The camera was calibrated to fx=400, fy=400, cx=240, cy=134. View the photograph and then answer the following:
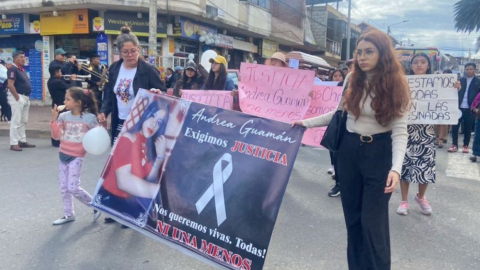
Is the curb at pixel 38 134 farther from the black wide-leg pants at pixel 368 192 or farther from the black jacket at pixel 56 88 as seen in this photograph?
the black wide-leg pants at pixel 368 192

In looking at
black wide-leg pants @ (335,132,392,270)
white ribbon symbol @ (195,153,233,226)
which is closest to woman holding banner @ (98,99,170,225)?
white ribbon symbol @ (195,153,233,226)

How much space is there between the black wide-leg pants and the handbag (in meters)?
0.04

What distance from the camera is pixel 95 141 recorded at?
3.71 m

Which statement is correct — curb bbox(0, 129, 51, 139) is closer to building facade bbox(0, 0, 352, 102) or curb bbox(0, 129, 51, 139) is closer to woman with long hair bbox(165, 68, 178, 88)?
woman with long hair bbox(165, 68, 178, 88)

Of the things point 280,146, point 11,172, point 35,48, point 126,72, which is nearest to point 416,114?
point 280,146

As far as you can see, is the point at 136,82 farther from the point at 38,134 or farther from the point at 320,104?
the point at 38,134

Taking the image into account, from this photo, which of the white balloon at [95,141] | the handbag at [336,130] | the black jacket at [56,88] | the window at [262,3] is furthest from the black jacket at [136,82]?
the window at [262,3]

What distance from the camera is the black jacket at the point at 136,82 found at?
4063mm

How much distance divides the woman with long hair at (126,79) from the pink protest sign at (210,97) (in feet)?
4.05

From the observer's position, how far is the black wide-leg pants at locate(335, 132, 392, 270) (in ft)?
8.56

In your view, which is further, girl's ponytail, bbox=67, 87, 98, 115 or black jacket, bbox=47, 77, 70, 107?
black jacket, bbox=47, 77, 70, 107

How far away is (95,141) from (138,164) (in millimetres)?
718

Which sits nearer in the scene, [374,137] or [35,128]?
[374,137]

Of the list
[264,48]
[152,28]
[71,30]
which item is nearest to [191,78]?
[152,28]
